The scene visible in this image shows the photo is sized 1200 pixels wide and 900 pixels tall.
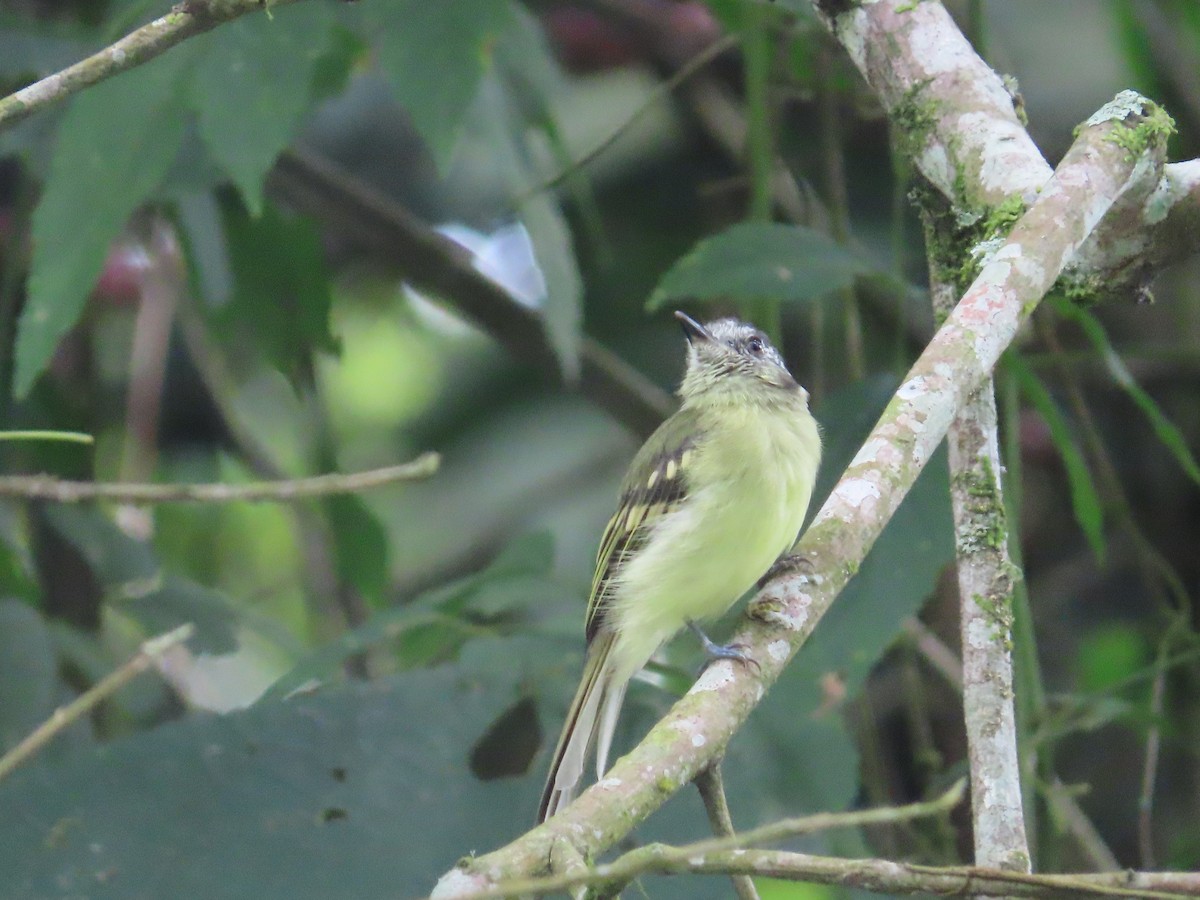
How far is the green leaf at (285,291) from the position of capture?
4457 mm

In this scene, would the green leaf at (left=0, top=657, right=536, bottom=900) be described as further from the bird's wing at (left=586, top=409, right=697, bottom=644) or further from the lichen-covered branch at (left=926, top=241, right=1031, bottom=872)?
the lichen-covered branch at (left=926, top=241, right=1031, bottom=872)

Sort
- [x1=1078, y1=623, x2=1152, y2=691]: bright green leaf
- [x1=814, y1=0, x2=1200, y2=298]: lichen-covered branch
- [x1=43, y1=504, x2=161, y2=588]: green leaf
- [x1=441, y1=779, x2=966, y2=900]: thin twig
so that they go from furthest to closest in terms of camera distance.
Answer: [x1=1078, y1=623, x2=1152, y2=691]: bright green leaf → [x1=43, y1=504, x2=161, y2=588]: green leaf → [x1=814, y1=0, x2=1200, y2=298]: lichen-covered branch → [x1=441, y1=779, x2=966, y2=900]: thin twig

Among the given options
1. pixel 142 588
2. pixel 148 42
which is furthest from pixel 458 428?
pixel 148 42

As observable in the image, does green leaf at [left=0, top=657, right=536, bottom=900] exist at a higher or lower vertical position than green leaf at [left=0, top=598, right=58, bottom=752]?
lower

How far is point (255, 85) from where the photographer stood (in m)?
3.27

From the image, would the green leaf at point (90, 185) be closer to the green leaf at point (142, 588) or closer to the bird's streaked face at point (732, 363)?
the green leaf at point (142, 588)

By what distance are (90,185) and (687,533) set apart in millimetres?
1647

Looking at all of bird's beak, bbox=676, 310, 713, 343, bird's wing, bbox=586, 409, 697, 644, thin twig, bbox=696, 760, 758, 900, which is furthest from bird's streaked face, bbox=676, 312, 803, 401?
thin twig, bbox=696, 760, 758, 900

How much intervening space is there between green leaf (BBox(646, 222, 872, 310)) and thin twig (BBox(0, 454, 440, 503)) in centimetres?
162

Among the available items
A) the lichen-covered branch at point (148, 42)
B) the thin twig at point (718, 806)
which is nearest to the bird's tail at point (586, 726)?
the thin twig at point (718, 806)

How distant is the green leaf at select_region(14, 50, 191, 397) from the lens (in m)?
3.25

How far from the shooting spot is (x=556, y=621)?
377 cm

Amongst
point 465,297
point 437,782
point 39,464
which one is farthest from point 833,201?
point 39,464

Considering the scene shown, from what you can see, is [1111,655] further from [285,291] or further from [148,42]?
[148,42]
